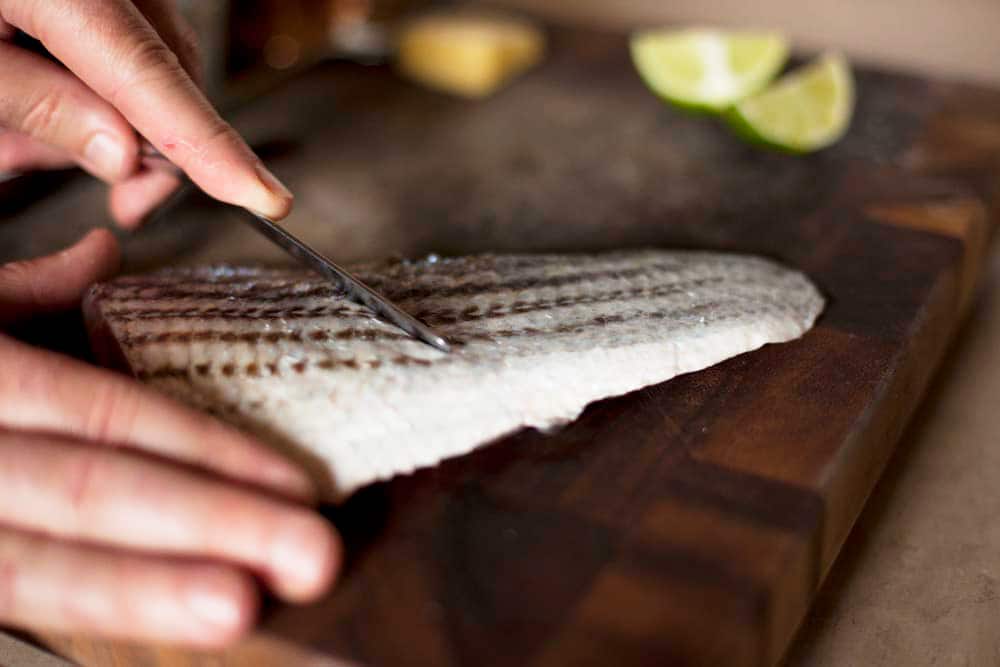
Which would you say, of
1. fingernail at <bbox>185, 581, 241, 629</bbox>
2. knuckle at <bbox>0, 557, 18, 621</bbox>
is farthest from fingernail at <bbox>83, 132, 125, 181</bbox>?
fingernail at <bbox>185, 581, 241, 629</bbox>

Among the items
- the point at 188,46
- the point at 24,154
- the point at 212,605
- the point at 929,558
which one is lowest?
the point at 929,558

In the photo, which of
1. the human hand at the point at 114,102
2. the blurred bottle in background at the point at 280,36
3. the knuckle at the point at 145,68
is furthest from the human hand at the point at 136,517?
the blurred bottle in background at the point at 280,36

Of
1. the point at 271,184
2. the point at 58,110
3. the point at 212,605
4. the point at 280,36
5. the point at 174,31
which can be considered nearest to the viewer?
the point at 212,605

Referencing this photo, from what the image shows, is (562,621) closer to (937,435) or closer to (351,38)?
(937,435)

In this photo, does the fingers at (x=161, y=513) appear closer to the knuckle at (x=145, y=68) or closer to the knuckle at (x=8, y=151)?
the knuckle at (x=145, y=68)

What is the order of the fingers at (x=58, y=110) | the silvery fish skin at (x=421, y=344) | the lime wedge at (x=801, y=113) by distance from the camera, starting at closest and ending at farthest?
the silvery fish skin at (x=421, y=344)
the fingers at (x=58, y=110)
the lime wedge at (x=801, y=113)

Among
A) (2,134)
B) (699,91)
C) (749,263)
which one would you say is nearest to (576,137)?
(699,91)

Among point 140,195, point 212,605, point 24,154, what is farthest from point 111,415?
point 24,154

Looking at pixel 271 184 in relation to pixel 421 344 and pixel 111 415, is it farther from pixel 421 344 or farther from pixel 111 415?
pixel 111 415
